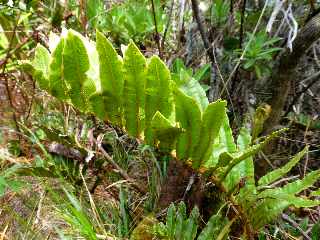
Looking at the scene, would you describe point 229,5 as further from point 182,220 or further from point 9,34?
point 9,34

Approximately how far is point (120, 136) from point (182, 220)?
2.70ft

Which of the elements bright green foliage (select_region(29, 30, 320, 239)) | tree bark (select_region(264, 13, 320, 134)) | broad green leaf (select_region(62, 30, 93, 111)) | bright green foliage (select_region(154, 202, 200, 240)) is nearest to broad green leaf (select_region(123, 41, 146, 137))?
bright green foliage (select_region(29, 30, 320, 239))

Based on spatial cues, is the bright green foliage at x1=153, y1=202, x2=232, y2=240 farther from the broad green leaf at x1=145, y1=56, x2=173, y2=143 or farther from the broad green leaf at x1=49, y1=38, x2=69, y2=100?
the broad green leaf at x1=49, y1=38, x2=69, y2=100

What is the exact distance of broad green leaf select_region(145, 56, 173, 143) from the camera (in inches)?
40.3

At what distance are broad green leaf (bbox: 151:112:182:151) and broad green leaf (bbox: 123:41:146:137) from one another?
7 centimetres

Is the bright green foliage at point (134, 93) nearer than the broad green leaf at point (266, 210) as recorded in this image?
Yes

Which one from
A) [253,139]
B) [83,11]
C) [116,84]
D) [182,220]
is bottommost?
[182,220]

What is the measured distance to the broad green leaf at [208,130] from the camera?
1.01m

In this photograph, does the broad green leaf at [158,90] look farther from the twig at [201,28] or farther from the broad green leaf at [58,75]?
the twig at [201,28]

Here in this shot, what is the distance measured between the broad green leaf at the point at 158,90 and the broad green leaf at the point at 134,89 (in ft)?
0.05

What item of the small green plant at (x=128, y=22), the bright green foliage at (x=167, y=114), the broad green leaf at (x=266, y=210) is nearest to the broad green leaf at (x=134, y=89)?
the bright green foliage at (x=167, y=114)

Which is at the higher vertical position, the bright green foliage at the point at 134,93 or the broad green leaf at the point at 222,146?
the bright green foliage at the point at 134,93

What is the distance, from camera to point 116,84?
108 cm

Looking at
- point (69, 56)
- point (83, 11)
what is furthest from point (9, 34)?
point (69, 56)
